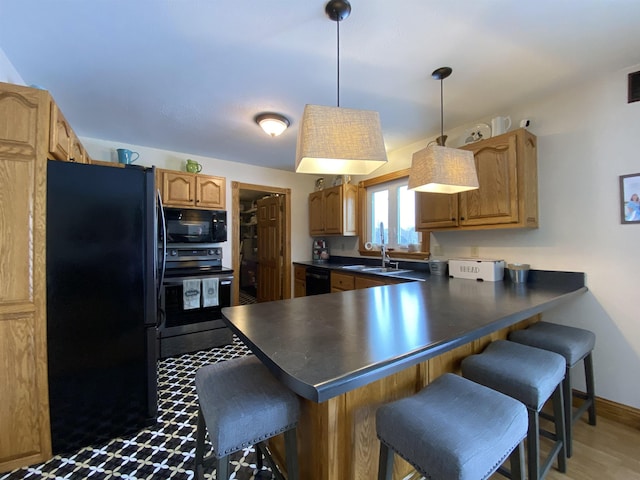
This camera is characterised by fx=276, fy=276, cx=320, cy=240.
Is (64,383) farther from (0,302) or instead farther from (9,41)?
(9,41)

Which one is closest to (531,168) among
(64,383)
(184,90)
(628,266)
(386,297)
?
(628,266)

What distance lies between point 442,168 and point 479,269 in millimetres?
1184

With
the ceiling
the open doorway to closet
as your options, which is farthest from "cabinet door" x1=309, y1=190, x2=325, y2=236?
the ceiling

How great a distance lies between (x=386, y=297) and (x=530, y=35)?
1678mm

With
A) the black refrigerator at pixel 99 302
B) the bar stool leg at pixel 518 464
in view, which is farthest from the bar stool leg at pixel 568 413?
the black refrigerator at pixel 99 302

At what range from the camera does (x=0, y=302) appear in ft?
4.60

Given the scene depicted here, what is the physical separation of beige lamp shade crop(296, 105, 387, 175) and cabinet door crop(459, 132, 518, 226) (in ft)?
4.82

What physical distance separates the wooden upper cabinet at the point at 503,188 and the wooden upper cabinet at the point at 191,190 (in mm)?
2717

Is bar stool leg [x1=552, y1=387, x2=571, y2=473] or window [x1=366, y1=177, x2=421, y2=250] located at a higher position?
window [x1=366, y1=177, x2=421, y2=250]

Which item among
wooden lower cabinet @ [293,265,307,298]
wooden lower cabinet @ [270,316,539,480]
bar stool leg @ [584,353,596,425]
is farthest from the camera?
wooden lower cabinet @ [293,265,307,298]

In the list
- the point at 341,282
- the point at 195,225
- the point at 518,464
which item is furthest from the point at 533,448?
the point at 195,225

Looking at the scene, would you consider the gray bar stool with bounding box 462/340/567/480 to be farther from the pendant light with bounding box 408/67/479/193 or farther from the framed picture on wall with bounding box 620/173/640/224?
Answer: the framed picture on wall with bounding box 620/173/640/224

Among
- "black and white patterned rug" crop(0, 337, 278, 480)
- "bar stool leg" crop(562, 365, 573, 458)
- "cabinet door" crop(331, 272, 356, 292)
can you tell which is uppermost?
"cabinet door" crop(331, 272, 356, 292)

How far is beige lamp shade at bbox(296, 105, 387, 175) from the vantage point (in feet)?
3.93
